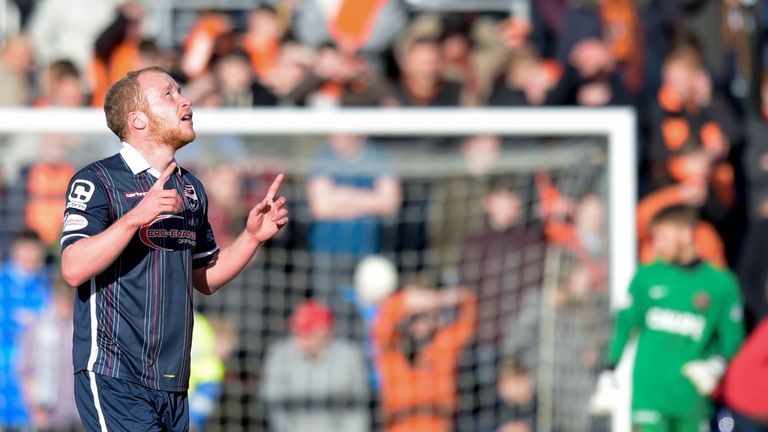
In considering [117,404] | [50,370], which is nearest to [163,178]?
[117,404]

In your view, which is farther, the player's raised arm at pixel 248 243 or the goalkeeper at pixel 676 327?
the goalkeeper at pixel 676 327

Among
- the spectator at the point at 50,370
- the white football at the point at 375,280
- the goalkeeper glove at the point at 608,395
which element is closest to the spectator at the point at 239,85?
the white football at the point at 375,280

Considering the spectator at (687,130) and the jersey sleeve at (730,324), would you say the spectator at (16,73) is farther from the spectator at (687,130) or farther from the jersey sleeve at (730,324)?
the jersey sleeve at (730,324)

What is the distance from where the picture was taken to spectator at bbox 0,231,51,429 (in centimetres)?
923

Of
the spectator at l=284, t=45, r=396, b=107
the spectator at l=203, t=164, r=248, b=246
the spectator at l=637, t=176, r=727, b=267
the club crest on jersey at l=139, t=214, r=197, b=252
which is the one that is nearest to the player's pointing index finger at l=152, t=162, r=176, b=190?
the club crest on jersey at l=139, t=214, r=197, b=252

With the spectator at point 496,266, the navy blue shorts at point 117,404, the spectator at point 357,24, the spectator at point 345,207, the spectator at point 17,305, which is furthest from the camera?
the spectator at point 357,24

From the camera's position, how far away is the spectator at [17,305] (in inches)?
363

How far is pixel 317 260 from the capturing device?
32.3 ft

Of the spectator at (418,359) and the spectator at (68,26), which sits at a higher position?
the spectator at (68,26)

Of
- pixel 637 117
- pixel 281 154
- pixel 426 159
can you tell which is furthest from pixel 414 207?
pixel 637 117

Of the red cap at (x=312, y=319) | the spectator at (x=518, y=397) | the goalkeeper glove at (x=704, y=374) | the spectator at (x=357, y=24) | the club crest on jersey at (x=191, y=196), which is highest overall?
the spectator at (x=357, y=24)

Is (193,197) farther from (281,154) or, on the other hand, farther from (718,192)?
(718,192)

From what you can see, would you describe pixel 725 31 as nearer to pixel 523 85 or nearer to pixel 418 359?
pixel 523 85

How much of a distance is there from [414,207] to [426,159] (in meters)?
0.35
